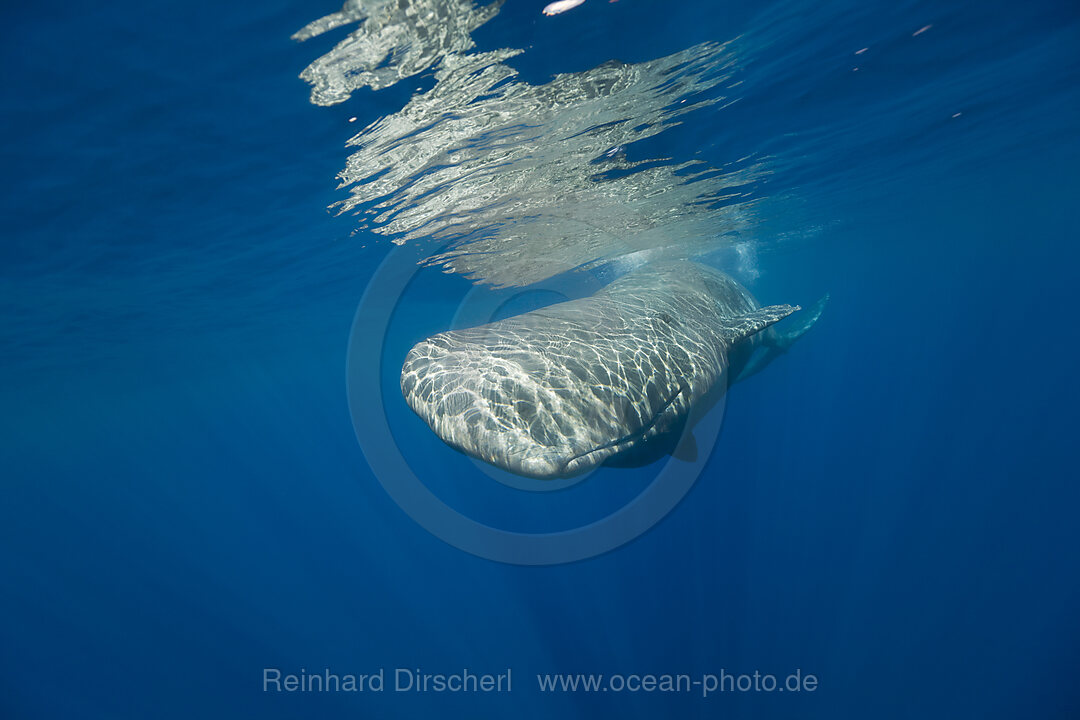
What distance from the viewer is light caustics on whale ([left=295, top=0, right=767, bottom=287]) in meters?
4.97

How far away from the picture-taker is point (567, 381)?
3307mm

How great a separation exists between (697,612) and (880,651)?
14.8ft

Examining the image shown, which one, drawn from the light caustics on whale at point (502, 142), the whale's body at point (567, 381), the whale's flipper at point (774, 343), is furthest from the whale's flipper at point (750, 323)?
the light caustics on whale at point (502, 142)

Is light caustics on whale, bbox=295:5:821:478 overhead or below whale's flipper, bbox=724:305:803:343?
overhead

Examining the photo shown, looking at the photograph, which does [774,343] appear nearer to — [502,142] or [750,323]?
[750,323]

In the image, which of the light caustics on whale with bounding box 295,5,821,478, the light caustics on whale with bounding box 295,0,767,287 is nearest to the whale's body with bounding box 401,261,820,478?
the light caustics on whale with bounding box 295,5,821,478

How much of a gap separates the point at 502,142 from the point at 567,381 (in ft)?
18.9

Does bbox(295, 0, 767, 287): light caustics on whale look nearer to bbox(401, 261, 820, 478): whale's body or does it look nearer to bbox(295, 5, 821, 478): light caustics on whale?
bbox(295, 5, 821, 478): light caustics on whale

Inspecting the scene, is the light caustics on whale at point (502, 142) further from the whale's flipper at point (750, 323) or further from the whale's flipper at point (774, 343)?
the whale's flipper at point (774, 343)

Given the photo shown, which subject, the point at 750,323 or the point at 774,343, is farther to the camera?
the point at 774,343

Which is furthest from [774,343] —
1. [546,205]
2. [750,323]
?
[546,205]

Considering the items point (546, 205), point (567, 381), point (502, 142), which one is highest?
point (502, 142)

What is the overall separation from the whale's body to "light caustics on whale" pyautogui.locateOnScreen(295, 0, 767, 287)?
3.34 m

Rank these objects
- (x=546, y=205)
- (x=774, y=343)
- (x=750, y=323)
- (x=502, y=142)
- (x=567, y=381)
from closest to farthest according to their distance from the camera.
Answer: (x=567, y=381) → (x=750, y=323) → (x=502, y=142) → (x=774, y=343) → (x=546, y=205)
